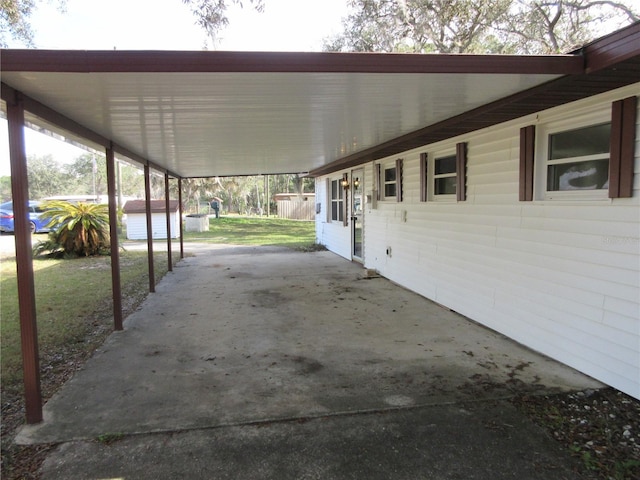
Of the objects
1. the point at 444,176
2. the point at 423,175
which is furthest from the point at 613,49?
the point at 423,175

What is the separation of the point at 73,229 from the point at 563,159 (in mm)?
11408

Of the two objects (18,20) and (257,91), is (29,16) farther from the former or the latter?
(257,91)

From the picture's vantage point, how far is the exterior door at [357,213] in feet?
30.3

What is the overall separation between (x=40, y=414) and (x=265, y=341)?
6.77 feet

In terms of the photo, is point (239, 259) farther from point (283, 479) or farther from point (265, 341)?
point (283, 479)

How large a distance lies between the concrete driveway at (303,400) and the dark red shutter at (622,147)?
5.04ft

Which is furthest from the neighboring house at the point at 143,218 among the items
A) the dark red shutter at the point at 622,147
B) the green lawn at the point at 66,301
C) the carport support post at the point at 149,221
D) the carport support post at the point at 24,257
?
the dark red shutter at the point at 622,147

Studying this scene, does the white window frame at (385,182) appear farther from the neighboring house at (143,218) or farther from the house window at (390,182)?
the neighboring house at (143,218)

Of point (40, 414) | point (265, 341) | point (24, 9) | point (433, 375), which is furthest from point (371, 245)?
point (24, 9)

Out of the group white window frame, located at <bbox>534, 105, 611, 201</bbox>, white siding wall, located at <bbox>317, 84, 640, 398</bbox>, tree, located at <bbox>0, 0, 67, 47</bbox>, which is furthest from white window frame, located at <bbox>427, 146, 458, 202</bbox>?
tree, located at <bbox>0, 0, 67, 47</bbox>

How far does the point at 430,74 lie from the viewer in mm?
2748

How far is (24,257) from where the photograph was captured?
2.72m

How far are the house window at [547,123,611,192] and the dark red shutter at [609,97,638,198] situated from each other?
0.69 feet

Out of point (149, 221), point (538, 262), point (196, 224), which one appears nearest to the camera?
point (538, 262)
